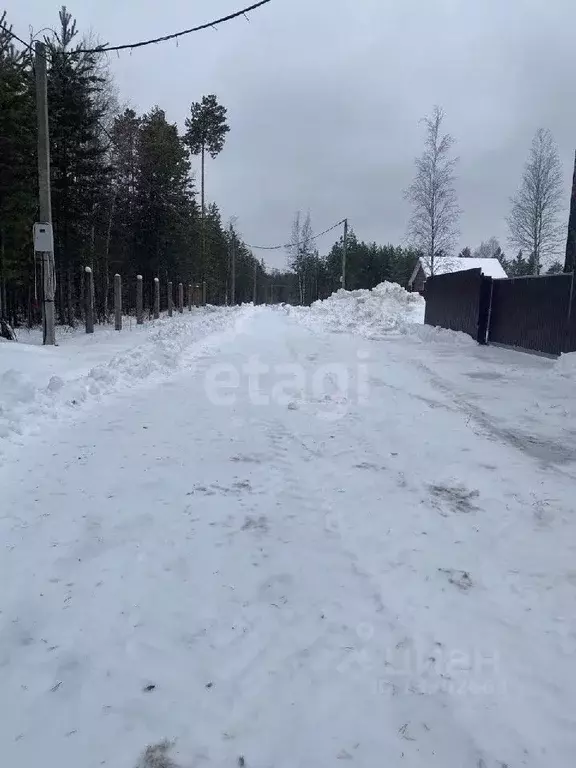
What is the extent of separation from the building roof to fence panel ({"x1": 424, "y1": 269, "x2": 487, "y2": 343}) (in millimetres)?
1363

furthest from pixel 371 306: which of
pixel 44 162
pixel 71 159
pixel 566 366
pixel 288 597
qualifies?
pixel 288 597

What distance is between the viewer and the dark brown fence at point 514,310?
39.1ft

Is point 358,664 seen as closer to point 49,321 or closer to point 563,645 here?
point 563,645

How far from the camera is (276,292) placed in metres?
133

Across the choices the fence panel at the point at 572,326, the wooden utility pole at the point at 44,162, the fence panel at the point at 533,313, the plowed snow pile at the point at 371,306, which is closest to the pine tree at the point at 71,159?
the wooden utility pole at the point at 44,162

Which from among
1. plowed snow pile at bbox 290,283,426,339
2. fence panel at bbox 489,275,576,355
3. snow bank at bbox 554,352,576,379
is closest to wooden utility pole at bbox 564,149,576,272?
fence panel at bbox 489,275,576,355

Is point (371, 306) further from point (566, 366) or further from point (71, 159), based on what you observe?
point (566, 366)

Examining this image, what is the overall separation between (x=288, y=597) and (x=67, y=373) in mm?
6672

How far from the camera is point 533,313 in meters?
13.3

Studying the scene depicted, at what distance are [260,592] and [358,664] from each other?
0.73 m

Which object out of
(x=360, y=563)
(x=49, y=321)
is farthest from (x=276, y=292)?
(x=360, y=563)

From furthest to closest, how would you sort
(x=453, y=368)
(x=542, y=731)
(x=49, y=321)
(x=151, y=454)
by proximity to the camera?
(x=49, y=321), (x=453, y=368), (x=151, y=454), (x=542, y=731)

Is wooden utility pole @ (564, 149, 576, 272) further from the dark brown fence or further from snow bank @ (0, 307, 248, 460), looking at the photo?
snow bank @ (0, 307, 248, 460)

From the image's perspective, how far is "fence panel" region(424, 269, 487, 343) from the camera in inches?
648
